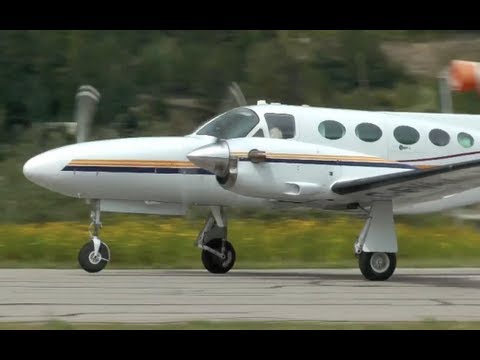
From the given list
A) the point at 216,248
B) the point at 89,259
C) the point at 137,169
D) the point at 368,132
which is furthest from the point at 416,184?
the point at 89,259

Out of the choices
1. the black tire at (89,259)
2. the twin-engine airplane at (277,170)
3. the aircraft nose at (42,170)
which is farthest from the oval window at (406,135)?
the aircraft nose at (42,170)

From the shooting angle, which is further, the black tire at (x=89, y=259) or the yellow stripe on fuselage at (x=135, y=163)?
the black tire at (x=89, y=259)

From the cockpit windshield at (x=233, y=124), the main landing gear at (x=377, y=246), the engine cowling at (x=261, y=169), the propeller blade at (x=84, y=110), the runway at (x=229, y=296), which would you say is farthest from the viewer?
the propeller blade at (x=84, y=110)

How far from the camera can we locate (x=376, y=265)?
16.8 meters

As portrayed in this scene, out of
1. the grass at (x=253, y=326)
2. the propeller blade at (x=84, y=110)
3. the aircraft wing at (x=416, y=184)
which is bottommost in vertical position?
the grass at (x=253, y=326)

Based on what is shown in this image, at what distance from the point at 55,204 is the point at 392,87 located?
2618cm

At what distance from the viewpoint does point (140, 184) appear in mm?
17078

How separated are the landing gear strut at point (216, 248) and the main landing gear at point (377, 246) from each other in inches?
105

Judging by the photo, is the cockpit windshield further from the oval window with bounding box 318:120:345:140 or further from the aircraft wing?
the aircraft wing

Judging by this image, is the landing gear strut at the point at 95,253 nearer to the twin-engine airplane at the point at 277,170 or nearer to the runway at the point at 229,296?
the twin-engine airplane at the point at 277,170

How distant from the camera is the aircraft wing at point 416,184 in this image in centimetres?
1567

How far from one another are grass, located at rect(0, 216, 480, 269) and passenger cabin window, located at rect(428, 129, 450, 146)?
3.87 m

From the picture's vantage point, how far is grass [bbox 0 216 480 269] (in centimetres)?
2083

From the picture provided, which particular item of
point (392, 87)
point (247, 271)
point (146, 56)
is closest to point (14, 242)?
point (247, 271)
